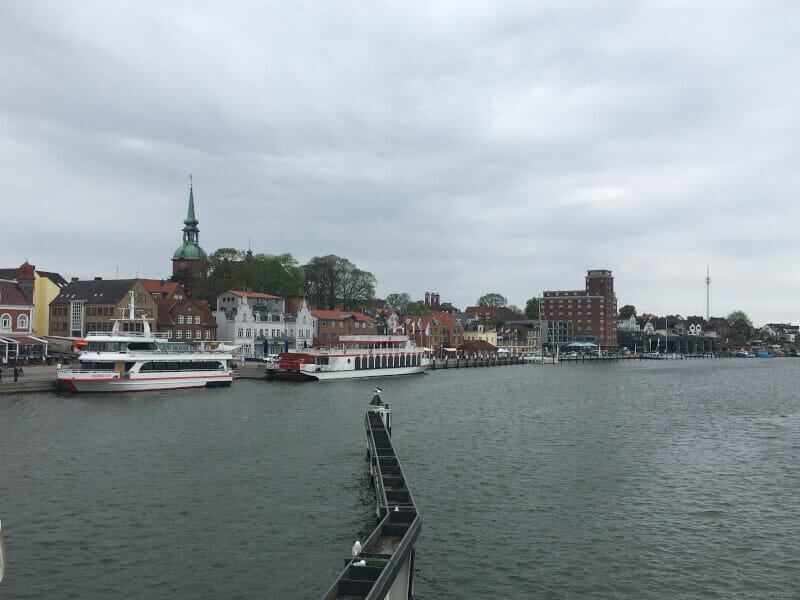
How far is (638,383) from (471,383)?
2455cm

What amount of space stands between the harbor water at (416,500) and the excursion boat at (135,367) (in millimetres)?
8607

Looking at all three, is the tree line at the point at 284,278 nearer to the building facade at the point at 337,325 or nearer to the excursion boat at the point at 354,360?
the building facade at the point at 337,325

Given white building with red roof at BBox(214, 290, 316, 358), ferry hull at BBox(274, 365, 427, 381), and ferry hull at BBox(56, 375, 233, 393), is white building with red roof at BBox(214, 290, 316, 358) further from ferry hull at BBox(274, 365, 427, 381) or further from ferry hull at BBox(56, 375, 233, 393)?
ferry hull at BBox(56, 375, 233, 393)

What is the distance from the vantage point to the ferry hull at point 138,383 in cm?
5500

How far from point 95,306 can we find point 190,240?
166 feet

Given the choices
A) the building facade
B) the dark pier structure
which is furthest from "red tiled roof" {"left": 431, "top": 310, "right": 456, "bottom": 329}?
the dark pier structure

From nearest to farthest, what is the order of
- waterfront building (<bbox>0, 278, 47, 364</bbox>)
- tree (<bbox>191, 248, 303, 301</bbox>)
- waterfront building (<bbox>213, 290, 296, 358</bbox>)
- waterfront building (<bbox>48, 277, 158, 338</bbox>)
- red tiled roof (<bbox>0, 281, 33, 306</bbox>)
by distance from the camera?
1. waterfront building (<bbox>0, 278, 47, 364</bbox>)
2. red tiled roof (<bbox>0, 281, 33, 306</bbox>)
3. waterfront building (<bbox>48, 277, 158, 338</bbox>)
4. waterfront building (<bbox>213, 290, 296, 358</bbox>)
5. tree (<bbox>191, 248, 303, 301</bbox>)

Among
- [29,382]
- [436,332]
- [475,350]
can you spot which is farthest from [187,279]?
[29,382]

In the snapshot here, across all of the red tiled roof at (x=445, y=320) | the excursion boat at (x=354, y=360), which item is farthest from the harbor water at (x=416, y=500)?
the red tiled roof at (x=445, y=320)

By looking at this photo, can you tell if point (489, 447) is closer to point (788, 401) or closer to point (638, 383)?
point (788, 401)

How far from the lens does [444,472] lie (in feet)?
95.6

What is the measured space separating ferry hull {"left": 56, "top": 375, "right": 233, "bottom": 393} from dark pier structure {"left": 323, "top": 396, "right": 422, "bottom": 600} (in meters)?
41.3

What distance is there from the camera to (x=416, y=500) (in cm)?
2439

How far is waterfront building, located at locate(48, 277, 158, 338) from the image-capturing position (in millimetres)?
89562
